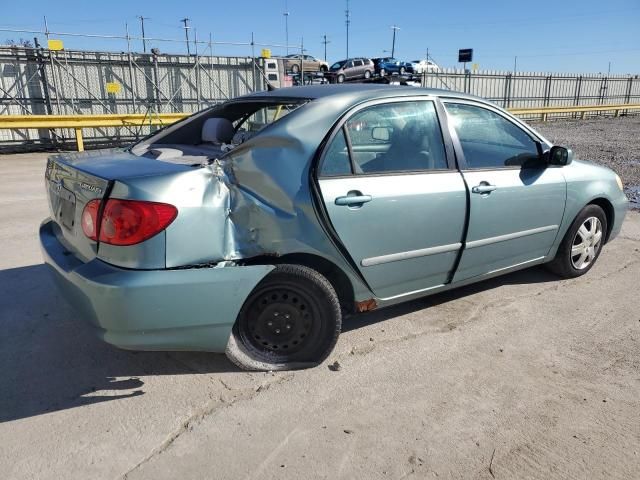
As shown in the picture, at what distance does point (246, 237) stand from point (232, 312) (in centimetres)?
40

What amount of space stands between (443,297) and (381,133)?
155 cm

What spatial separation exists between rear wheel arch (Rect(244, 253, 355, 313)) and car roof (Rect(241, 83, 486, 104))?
99 centimetres

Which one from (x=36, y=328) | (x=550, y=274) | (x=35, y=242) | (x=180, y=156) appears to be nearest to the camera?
(x=180, y=156)

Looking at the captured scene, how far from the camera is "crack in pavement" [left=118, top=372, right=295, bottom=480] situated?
94.1 inches

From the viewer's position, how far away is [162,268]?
101 inches

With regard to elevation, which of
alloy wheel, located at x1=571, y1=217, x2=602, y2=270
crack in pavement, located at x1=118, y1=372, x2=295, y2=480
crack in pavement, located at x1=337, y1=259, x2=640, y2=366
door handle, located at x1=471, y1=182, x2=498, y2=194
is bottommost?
crack in pavement, located at x1=337, y1=259, x2=640, y2=366

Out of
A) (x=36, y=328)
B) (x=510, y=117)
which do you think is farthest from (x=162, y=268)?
(x=510, y=117)

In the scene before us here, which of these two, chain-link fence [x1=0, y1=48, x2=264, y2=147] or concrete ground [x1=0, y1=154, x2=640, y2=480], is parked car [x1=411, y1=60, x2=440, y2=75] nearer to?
chain-link fence [x1=0, y1=48, x2=264, y2=147]

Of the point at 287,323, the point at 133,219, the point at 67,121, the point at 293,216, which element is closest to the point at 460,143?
the point at 293,216

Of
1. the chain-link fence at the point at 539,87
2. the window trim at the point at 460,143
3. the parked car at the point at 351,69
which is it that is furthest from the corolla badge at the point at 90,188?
the parked car at the point at 351,69

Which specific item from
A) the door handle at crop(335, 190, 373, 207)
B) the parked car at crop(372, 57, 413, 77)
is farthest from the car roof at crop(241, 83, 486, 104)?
the parked car at crop(372, 57, 413, 77)

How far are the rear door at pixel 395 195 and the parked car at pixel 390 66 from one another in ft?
115

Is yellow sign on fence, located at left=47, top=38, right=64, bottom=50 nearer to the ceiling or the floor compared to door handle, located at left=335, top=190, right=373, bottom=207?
nearer to the ceiling

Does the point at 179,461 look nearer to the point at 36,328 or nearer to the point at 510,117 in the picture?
the point at 36,328
